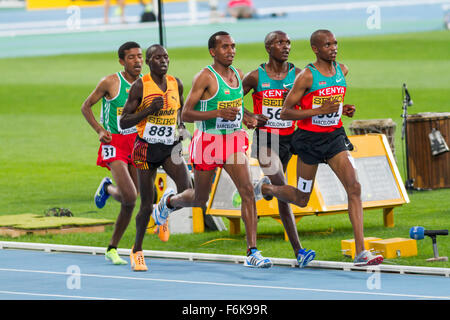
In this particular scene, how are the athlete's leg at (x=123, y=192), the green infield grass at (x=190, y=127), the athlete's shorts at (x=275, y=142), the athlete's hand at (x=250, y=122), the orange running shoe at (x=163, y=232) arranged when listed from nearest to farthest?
the athlete's hand at (x=250, y=122)
the athlete's shorts at (x=275, y=142)
the athlete's leg at (x=123, y=192)
the orange running shoe at (x=163, y=232)
the green infield grass at (x=190, y=127)

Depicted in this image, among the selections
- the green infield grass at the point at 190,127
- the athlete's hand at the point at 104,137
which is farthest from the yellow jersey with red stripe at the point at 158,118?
the green infield grass at the point at 190,127

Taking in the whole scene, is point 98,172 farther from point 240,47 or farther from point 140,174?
point 240,47

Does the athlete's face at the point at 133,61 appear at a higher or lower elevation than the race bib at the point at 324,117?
higher

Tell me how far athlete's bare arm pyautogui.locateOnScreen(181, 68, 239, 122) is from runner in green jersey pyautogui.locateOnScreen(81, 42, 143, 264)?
3.15ft

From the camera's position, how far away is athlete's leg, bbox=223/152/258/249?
11.1m

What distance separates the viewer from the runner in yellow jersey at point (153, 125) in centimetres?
1124

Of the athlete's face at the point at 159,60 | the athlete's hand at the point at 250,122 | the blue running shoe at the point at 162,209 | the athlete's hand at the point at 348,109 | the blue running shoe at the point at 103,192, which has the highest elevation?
the athlete's face at the point at 159,60

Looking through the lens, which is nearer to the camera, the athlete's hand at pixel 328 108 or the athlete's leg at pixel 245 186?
the athlete's hand at pixel 328 108

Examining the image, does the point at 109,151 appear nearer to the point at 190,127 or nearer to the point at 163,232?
the point at 163,232

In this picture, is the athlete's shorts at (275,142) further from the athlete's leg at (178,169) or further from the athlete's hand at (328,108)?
the athlete's hand at (328,108)

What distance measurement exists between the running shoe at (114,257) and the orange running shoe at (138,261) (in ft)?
1.06

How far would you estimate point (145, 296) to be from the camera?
390 inches

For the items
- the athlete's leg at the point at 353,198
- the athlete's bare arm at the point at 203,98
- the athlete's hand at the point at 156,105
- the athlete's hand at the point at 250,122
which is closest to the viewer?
the athlete's leg at the point at 353,198
